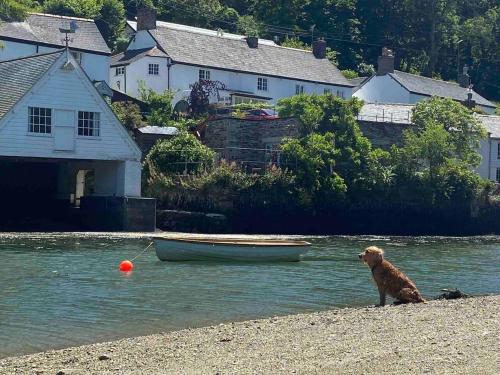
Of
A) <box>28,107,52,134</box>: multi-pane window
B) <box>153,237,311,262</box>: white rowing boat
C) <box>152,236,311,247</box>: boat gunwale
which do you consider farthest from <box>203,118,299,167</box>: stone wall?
<box>153,237,311,262</box>: white rowing boat

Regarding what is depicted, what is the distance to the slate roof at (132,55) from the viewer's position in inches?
2936

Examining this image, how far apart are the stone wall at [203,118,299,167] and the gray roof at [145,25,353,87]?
13775mm

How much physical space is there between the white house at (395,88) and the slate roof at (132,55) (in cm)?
2184

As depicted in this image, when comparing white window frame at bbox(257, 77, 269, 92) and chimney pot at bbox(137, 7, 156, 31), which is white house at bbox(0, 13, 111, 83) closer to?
chimney pot at bbox(137, 7, 156, 31)

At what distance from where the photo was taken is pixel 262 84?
80.2 meters

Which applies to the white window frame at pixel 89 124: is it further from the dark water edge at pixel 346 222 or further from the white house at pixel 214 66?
the white house at pixel 214 66

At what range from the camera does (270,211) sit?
5672cm

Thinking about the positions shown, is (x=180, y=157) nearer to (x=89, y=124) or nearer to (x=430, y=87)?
(x=89, y=124)

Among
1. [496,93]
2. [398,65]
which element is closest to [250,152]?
[398,65]

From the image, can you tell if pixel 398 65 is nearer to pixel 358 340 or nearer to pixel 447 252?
pixel 447 252

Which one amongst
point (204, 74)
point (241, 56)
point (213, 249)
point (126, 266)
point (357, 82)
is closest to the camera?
point (126, 266)

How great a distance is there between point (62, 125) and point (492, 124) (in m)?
40.8

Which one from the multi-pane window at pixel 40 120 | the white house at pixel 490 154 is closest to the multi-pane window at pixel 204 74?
the white house at pixel 490 154

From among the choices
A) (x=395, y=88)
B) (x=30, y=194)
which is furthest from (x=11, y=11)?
(x=395, y=88)
